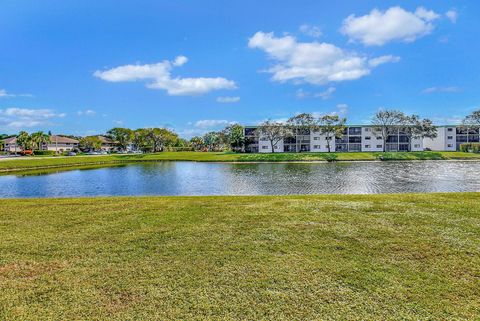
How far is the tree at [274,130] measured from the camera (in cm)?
8581

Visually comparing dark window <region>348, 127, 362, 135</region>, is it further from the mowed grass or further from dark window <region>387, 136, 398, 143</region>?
the mowed grass

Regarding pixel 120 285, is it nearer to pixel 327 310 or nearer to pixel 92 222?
pixel 327 310

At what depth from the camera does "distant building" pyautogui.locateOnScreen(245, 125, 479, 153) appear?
9175 centimetres

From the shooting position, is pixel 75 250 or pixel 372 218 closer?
pixel 75 250

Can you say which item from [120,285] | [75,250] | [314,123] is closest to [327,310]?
[120,285]

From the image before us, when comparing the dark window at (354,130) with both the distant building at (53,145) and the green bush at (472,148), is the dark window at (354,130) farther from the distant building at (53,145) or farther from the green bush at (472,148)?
the distant building at (53,145)

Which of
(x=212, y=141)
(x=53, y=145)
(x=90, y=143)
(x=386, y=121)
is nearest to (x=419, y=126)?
(x=386, y=121)

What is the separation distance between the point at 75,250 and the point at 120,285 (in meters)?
2.09

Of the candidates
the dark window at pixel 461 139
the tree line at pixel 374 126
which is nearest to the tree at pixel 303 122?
the tree line at pixel 374 126

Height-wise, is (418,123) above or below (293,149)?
above

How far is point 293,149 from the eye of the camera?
94.1 metres

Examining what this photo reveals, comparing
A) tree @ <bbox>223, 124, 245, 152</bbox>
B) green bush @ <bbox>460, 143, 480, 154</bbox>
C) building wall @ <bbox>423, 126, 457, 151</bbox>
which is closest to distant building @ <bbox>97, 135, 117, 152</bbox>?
tree @ <bbox>223, 124, 245, 152</bbox>

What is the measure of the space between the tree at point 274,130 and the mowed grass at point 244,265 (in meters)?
77.6

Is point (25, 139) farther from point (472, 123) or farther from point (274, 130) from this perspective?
point (472, 123)
